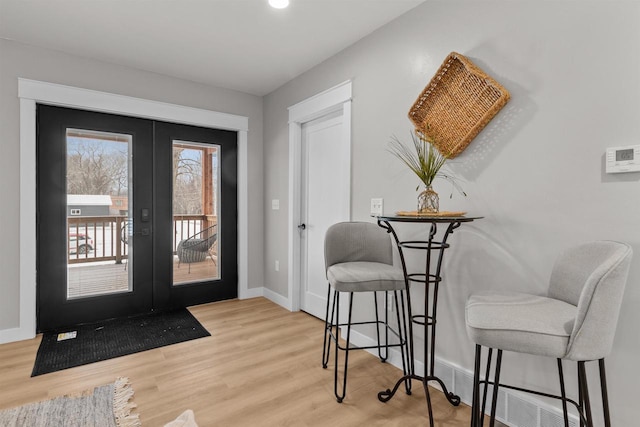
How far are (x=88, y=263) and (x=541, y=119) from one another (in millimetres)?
3714

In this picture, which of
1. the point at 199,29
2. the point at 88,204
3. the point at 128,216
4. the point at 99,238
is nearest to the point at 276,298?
the point at 128,216

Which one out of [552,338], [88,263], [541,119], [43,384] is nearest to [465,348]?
[552,338]

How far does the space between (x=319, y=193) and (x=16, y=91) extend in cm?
267

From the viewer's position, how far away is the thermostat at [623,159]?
4.49ft

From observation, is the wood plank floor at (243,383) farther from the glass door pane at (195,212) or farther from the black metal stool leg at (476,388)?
the glass door pane at (195,212)

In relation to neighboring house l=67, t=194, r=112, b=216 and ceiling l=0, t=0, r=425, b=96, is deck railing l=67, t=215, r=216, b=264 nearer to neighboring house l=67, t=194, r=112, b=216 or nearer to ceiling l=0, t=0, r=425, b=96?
neighboring house l=67, t=194, r=112, b=216

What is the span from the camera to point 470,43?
1.95 m

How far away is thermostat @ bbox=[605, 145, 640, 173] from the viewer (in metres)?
1.37

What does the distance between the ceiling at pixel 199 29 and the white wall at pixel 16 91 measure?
95 mm

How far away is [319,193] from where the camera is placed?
130 inches

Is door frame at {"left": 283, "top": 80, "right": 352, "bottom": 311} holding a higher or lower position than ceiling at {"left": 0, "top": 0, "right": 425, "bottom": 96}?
lower

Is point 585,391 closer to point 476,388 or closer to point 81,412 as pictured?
point 476,388

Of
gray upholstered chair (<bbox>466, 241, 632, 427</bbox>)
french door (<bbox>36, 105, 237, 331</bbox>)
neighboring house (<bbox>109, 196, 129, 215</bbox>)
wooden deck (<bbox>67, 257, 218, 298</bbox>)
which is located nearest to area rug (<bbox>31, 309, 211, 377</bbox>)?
french door (<bbox>36, 105, 237, 331</bbox>)

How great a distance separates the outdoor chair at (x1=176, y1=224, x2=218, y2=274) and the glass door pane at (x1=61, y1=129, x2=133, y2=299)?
0.50 m
